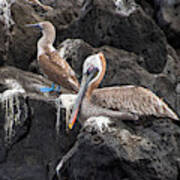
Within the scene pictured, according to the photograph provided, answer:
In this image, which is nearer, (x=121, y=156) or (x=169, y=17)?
(x=121, y=156)

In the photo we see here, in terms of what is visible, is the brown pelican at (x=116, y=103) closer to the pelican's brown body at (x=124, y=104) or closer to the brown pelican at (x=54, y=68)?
the pelican's brown body at (x=124, y=104)

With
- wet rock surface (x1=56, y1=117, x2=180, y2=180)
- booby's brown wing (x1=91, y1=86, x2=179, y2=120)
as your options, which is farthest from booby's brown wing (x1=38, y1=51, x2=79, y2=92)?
wet rock surface (x1=56, y1=117, x2=180, y2=180)

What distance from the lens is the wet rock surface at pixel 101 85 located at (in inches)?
71.9

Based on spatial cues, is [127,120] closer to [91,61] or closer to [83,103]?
[83,103]

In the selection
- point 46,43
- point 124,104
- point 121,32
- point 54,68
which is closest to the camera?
point 124,104

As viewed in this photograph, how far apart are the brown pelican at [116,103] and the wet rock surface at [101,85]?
63mm

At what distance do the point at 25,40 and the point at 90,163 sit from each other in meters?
1.48

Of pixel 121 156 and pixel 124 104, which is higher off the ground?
pixel 124 104

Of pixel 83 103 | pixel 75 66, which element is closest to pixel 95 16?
pixel 75 66

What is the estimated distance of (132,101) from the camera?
6.88 feet

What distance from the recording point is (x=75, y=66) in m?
2.65

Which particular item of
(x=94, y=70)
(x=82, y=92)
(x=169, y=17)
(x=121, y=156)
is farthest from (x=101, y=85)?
(x=169, y=17)

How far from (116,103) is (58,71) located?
0.52 metres

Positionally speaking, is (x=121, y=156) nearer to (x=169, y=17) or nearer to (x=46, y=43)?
(x=46, y=43)
